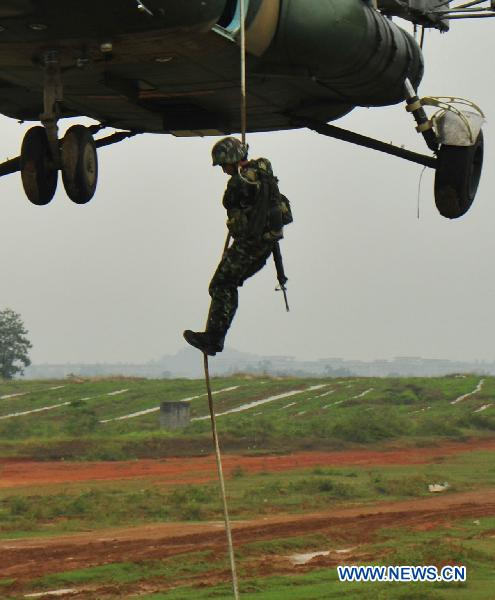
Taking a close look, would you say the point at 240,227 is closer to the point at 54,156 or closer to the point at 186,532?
the point at 54,156

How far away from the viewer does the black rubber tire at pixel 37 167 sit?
1149 cm

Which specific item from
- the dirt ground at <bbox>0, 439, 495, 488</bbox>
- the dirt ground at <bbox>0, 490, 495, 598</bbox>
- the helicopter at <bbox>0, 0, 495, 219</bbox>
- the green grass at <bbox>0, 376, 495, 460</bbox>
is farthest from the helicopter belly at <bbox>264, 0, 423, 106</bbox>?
the green grass at <bbox>0, 376, 495, 460</bbox>

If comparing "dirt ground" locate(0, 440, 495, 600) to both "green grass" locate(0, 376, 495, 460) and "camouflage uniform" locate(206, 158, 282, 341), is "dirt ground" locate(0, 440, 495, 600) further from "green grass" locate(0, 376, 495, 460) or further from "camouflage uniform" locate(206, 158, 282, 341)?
"camouflage uniform" locate(206, 158, 282, 341)

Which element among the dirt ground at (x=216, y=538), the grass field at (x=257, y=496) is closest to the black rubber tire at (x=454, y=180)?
the grass field at (x=257, y=496)

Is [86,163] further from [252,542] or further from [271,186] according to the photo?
[252,542]

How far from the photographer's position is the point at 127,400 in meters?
69.9

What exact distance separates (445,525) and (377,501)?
6023 mm

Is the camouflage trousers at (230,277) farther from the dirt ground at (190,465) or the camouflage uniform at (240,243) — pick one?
the dirt ground at (190,465)

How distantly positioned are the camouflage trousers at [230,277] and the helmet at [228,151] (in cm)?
66

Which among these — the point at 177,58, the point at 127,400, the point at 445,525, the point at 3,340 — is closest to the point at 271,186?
the point at 177,58

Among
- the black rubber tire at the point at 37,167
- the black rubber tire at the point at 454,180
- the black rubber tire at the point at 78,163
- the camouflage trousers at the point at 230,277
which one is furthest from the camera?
the black rubber tire at the point at 454,180

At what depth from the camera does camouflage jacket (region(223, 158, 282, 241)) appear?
9.78 meters

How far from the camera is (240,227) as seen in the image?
32.5ft

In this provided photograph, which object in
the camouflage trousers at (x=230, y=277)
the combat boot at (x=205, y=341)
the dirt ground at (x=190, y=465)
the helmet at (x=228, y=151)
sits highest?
the helmet at (x=228, y=151)
